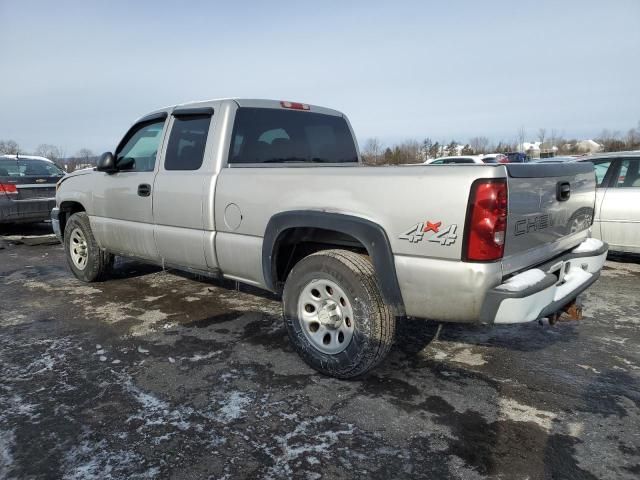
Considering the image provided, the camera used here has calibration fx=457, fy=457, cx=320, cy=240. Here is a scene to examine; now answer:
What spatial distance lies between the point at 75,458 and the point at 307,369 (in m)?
1.48

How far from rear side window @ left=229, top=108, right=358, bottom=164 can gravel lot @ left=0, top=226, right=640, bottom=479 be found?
150 cm

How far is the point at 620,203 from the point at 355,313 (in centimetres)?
489

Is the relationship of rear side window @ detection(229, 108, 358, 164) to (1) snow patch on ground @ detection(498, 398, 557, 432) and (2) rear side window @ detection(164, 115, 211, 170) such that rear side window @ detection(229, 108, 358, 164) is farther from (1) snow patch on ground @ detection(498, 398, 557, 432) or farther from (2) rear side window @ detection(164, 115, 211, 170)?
(1) snow patch on ground @ detection(498, 398, 557, 432)

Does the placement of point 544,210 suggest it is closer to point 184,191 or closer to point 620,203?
point 184,191

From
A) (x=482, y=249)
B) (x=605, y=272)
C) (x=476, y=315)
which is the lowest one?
(x=605, y=272)

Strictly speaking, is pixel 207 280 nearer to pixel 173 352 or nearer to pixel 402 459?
pixel 173 352

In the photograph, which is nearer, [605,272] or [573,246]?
[573,246]

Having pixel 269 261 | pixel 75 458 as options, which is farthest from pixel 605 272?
pixel 75 458

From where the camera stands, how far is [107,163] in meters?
4.62

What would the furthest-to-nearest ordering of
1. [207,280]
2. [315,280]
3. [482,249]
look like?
[207,280], [315,280], [482,249]

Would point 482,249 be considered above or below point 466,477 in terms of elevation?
above

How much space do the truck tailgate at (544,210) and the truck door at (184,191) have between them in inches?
90.5

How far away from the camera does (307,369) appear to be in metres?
3.21

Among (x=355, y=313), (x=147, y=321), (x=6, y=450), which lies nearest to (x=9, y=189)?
(x=147, y=321)
